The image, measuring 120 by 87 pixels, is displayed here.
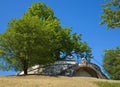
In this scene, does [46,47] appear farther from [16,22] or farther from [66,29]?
[66,29]

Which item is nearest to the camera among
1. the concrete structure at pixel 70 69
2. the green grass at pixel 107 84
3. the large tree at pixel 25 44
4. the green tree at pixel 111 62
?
the green grass at pixel 107 84

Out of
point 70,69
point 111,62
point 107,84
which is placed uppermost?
point 111,62

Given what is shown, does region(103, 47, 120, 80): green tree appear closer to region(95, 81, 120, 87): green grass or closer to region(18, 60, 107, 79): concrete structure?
region(18, 60, 107, 79): concrete structure

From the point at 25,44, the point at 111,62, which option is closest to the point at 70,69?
the point at 25,44

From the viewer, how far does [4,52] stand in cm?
4516

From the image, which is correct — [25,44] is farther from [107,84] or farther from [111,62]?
[111,62]

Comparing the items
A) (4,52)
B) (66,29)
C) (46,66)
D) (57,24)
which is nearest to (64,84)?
(4,52)

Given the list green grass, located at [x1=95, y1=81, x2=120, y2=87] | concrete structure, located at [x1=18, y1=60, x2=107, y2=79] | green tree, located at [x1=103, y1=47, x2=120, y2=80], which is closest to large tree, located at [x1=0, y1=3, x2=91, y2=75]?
concrete structure, located at [x1=18, y1=60, x2=107, y2=79]

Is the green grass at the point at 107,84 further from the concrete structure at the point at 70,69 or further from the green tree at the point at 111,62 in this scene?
the green tree at the point at 111,62

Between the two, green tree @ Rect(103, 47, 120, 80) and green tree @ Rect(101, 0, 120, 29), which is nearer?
green tree @ Rect(101, 0, 120, 29)

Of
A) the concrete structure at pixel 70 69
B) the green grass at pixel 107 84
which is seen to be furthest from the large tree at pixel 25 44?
the green grass at pixel 107 84

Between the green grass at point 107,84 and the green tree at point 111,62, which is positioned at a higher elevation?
the green tree at point 111,62

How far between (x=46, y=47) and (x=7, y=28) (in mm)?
5925

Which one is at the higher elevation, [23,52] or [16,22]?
[16,22]
